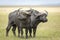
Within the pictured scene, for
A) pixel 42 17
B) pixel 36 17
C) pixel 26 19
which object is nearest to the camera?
pixel 26 19

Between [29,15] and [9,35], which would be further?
[9,35]

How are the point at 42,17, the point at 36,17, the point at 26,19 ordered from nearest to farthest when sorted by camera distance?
the point at 26,19, the point at 42,17, the point at 36,17

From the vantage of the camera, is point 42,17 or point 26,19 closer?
point 26,19

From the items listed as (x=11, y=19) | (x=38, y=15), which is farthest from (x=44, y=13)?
(x=11, y=19)

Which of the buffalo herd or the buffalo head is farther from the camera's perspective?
the buffalo head

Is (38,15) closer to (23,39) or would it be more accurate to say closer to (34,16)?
(34,16)

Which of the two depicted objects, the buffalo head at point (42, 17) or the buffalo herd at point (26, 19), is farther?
the buffalo head at point (42, 17)

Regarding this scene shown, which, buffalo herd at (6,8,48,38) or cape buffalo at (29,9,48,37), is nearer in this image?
buffalo herd at (6,8,48,38)

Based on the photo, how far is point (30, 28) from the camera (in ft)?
59.7

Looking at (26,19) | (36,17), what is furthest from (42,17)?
(26,19)

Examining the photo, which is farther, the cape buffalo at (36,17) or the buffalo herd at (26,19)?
the cape buffalo at (36,17)

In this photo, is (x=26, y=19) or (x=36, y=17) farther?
(x=36, y=17)

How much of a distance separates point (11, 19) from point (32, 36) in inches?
52.4

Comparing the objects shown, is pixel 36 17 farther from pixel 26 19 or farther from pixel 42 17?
pixel 26 19
